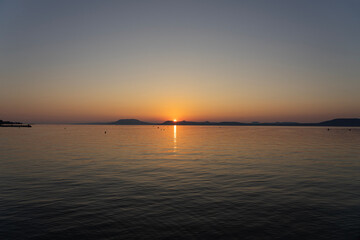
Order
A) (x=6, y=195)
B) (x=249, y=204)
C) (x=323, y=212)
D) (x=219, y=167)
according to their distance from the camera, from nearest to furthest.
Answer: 1. (x=323, y=212)
2. (x=249, y=204)
3. (x=6, y=195)
4. (x=219, y=167)

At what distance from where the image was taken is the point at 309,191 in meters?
24.1

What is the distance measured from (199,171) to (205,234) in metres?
19.7

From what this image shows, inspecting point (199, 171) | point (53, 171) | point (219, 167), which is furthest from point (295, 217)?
point (53, 171)

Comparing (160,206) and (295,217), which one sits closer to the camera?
(295,217)

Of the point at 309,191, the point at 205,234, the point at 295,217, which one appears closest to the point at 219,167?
the point at 309,191

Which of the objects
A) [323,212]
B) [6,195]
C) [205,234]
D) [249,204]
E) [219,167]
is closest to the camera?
[205,234]

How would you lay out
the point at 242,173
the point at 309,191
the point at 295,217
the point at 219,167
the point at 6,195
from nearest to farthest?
the point at 295,217, the point at 6,195, the point at 309,191, the point at 242,173, the point at 219,167

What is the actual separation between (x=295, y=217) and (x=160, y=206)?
9003 millimetres

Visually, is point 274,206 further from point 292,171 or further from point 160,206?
point 292,171

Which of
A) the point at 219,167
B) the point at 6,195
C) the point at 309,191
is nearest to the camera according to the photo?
the point at 6,195

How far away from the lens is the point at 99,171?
109 feet

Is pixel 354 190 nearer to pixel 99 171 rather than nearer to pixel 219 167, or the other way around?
pixel 219 167

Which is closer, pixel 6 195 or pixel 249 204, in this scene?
pixel 249 204

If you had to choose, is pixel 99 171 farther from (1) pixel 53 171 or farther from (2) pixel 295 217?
(2) pixel 295 217
